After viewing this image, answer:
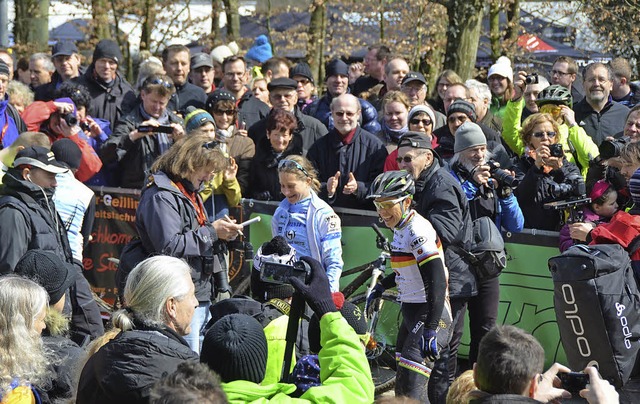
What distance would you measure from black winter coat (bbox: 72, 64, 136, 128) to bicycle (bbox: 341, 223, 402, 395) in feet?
12.3

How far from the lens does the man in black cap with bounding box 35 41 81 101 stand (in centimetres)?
1220

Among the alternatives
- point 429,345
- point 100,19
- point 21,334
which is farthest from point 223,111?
point 100,19

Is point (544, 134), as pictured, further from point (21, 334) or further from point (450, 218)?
point (21, 334)

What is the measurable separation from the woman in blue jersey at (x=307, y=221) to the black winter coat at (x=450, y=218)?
2.54 ft

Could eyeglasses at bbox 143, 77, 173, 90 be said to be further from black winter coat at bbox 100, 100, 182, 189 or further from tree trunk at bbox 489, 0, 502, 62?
tree trunk at bbox 489, 0, 502, 62

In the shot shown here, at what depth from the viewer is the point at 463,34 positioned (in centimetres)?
1423

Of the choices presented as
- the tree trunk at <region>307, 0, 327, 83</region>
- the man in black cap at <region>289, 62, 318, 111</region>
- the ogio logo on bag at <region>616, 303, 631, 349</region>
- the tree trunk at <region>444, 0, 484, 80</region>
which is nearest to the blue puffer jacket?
the man in black cap at <region>289, 62, 318, 111</region>

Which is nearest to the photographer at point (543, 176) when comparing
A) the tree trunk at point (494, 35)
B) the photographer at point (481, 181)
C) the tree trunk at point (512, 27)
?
the photographer at point (481, 181)

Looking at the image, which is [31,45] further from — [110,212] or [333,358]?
[333,358]

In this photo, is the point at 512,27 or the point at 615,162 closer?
the point at 615,162

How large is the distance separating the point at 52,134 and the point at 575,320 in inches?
242

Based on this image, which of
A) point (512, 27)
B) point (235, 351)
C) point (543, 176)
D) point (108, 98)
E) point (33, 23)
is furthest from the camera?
point (33, 23)

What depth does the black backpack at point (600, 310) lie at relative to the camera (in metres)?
5.79

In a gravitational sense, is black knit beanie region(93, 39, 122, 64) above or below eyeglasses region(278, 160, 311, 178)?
above
